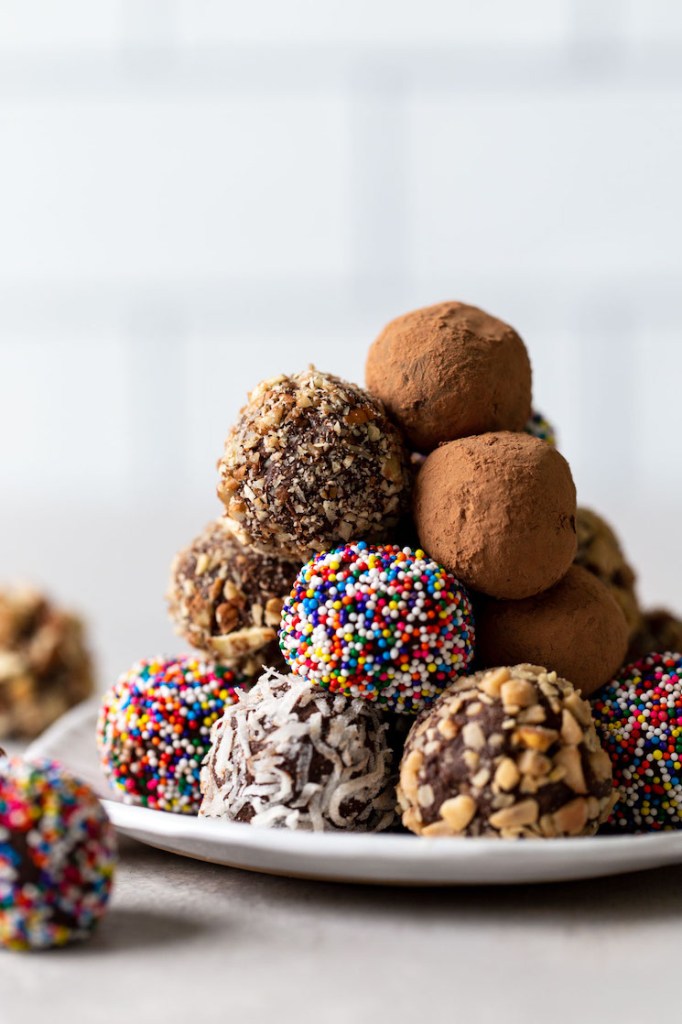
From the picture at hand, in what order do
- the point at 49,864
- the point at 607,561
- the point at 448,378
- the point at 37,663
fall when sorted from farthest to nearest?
the point at 37,663 < the point at 607,561 < the point at 448,378 < the point at 49,864

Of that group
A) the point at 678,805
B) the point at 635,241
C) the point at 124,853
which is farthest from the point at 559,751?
the point at 635,241

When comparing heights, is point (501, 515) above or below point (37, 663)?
above

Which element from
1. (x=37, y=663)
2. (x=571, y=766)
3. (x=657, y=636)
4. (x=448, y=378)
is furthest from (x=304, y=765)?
(x=37, y=663)

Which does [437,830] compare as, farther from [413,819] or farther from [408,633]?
[408,633]

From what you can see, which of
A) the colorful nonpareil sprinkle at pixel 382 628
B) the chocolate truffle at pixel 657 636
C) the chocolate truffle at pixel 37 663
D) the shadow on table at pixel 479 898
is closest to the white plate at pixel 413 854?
the shadow on table at pixel 479 898

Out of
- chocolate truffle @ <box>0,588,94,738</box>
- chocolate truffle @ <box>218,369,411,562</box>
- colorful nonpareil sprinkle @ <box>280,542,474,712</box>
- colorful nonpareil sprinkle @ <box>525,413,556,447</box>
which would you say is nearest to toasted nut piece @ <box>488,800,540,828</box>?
colorful nonpareil sprinkle @ <box>280,542,474,712</box>

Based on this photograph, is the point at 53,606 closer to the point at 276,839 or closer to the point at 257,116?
the point at 276,839
